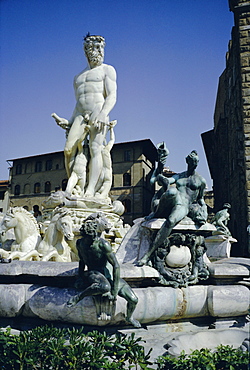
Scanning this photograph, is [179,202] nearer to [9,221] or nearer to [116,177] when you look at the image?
[9,221]

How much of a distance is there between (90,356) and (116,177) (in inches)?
1635

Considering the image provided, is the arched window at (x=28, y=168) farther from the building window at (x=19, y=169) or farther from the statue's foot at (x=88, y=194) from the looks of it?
the statue's foot at (x=88, y=194)

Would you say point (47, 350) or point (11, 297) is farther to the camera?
point (11, 297)

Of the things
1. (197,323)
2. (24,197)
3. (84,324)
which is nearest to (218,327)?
(197,323)

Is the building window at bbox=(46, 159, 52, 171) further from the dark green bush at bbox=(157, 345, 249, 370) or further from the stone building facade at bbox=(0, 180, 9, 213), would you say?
the dark green bush at bbox=(157, 345, 249, 370)

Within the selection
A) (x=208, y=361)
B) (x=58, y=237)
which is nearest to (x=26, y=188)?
(x=58, y=237)

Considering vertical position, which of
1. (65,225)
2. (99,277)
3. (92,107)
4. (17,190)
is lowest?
(99,277)

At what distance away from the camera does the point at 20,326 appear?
461 cm

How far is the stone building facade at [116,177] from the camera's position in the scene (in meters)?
43.2

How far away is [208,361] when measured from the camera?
3213 millimetres

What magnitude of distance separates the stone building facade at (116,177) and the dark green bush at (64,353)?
36.5 meters

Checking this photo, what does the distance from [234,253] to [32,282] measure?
14986 millimetres

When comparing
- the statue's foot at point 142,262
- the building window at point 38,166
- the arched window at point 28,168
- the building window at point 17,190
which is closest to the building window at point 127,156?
the building window at point 38,166

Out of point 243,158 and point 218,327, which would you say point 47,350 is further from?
point 243,158
